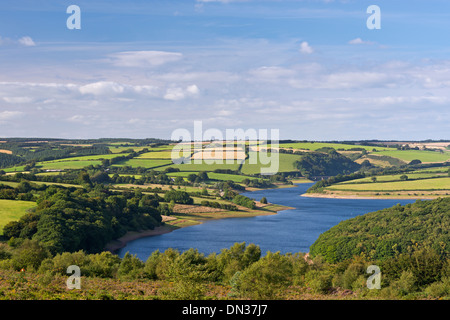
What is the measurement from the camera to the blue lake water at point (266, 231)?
96625mm

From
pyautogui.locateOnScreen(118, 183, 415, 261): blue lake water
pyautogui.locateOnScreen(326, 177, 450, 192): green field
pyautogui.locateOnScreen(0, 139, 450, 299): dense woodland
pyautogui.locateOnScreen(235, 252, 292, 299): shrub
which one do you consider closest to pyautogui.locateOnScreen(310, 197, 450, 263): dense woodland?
pyautogui.locateOnScreen(0, 139, 450, 299): dense woodland

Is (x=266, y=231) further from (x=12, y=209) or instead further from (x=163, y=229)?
(x=12, y=209)

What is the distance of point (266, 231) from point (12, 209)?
5694cm

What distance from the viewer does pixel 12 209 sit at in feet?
317

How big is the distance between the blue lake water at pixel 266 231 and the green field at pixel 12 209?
832 inches

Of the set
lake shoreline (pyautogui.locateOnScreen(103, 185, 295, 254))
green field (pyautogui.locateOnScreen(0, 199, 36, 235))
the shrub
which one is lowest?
lake shoreline (pyautogui.locateOnScreen(103, 185, 295, 254))

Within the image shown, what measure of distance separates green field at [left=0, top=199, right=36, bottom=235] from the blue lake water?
21.1 metres

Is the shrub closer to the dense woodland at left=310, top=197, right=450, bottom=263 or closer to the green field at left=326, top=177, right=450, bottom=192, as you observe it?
the dense woodland at left=310, top=197, right=450, bottom=263

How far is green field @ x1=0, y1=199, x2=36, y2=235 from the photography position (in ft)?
295

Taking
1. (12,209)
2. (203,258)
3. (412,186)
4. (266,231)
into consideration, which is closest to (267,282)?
(203,258)

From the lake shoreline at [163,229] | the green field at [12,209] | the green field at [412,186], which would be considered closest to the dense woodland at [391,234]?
the lake shoreline at [163,229]

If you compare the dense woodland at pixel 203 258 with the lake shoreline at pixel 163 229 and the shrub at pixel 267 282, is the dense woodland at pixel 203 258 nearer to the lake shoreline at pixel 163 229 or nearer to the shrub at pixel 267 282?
the shrub at pixel 267 282

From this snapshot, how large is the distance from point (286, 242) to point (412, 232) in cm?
2771
